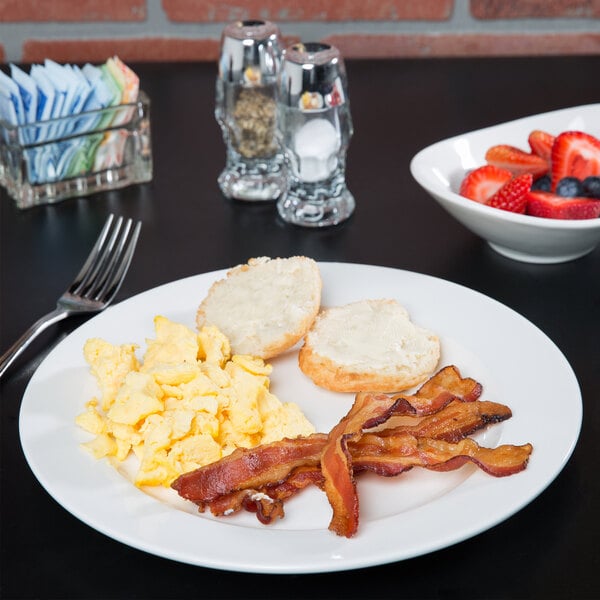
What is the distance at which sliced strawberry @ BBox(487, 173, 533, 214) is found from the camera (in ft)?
Answer: 4.70

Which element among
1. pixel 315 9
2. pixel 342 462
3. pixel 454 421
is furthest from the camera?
pixel 315 9

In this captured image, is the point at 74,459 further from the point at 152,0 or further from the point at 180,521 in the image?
the point at 152,0

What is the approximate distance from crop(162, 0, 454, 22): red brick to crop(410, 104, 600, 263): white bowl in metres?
0.75

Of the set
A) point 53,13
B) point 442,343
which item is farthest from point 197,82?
point 442,343

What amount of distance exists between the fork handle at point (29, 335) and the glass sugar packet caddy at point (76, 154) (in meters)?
0.36

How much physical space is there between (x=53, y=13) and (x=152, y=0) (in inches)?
9.3

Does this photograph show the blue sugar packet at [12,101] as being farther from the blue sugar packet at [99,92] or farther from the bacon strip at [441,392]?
the bacon strip at [441,392]

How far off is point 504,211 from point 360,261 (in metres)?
0.24

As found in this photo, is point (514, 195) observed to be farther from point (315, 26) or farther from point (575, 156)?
point (315, 26)

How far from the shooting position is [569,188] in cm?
146

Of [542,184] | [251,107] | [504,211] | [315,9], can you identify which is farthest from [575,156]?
[315,9]

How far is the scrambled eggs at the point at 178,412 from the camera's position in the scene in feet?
3.25

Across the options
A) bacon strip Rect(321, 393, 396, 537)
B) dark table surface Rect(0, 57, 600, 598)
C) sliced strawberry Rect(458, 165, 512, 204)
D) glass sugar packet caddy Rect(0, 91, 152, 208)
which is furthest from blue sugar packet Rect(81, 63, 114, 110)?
bacon strip Rect(321, 393, 396, 537)

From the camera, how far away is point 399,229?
62.5 inches
